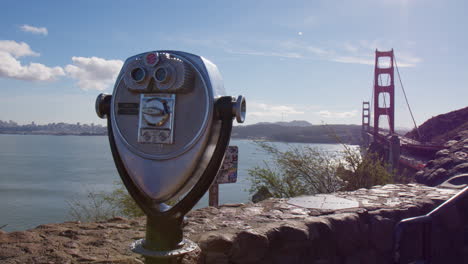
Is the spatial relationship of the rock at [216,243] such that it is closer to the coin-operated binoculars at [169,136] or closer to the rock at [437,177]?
the coin-operated binoculars at [169,136]

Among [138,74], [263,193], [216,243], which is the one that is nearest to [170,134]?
[138,74]

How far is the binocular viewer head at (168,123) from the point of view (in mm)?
1739

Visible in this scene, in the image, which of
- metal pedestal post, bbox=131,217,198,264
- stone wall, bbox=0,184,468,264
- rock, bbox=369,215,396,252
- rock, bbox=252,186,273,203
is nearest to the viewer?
metal pedestal post, bbox=131,217,198,264

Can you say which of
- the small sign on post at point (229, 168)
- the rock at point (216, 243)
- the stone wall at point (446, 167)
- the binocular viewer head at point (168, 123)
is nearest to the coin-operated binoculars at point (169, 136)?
the binocular viewer head at point (168, 123)

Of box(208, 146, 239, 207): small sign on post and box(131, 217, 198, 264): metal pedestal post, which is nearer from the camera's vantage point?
box(131, 217, 198, 264): metal pedestal post

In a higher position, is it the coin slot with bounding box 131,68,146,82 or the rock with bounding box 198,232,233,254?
the coin slot with bounding box 131,68,146,82

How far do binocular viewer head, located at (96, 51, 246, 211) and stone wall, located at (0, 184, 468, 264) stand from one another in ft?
1.49

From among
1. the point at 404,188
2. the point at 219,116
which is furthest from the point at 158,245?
the point at 404,188

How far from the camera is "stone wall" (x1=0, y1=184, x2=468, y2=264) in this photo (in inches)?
83.4

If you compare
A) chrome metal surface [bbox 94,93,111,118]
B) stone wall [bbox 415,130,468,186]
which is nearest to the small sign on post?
chrome metal surface [bbox 94,93,111,118]

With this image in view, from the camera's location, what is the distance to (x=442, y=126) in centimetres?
2238

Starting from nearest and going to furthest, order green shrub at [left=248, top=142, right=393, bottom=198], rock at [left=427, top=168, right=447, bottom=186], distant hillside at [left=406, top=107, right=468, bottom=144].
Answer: rock at [left=427, top=168, right=447, bottom=186], green shrub at [left=248, top=142, right=393, bottom=198], distant hillside at [left=406, top=107, right=468, bottom=144]

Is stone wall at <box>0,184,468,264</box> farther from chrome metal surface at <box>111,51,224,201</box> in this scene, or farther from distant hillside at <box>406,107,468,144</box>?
distant hillside at <box>406,107,468,144</box>

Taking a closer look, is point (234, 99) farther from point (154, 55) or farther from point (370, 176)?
point (370, 176)
